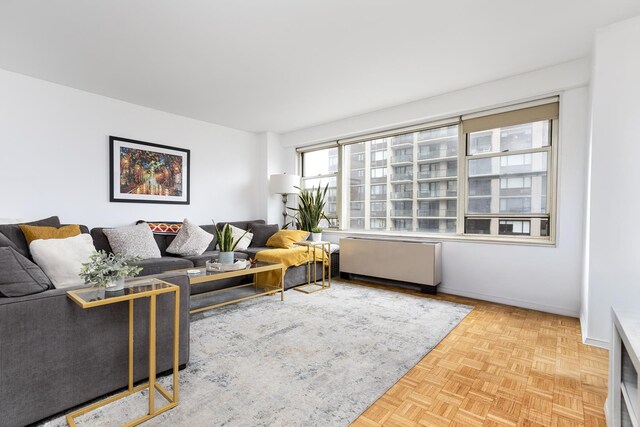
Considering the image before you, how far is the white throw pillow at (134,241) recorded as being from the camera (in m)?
3.56

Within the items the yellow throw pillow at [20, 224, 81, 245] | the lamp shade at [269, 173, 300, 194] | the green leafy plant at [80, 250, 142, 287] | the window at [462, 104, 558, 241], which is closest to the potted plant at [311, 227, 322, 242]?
the lamp shade at [269, 173, 300, 194]

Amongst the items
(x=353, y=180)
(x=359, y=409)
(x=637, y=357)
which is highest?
(x=353, y=180)

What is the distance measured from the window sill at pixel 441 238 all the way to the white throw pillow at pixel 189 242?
6.92 ft

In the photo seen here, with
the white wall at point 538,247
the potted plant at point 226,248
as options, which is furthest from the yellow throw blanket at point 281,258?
the white wall at point 538,247

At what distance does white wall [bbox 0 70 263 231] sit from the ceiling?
238 mm

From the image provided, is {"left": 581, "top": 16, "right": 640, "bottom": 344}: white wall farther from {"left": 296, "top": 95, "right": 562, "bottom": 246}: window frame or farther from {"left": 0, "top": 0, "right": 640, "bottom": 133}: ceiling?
{"left": 296, "top": 95, "right": 562, "bottom": 246}: window frame

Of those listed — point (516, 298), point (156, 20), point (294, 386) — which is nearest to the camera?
point (294, 386)

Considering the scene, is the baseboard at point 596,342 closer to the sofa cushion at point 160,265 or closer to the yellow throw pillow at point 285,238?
the yellow throw pillow at point 285,238

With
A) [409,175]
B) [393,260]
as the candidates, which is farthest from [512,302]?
[409,175]

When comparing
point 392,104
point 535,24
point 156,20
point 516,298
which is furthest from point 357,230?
point 156,20

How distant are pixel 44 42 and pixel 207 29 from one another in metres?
1.46

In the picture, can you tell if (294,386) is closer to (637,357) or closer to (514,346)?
(637,357)

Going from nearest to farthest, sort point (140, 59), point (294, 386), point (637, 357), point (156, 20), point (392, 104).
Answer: point (637, 357) < point (294, 386) < point (156, 20) < point (140, 59) < point (392, 104)

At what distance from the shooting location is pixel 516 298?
11.6 feet
